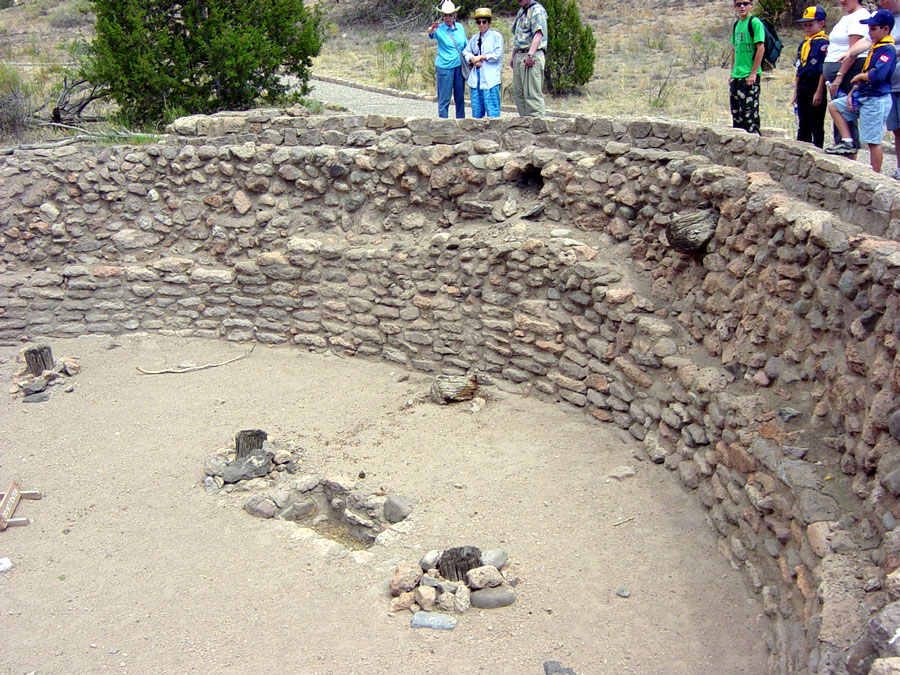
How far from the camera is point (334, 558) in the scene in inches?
207

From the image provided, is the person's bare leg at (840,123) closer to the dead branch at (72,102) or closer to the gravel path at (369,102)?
the gravel path at (369,102)

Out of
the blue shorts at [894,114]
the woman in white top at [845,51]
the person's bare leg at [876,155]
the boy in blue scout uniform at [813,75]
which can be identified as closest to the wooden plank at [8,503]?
the boy in blue scout uniform at [813,75]

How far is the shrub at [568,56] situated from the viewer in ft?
46.4

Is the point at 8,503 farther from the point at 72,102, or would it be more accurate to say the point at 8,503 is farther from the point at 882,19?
the point at 72,102

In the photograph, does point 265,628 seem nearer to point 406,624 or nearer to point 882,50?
point 406,624

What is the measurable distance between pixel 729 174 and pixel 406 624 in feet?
12.6

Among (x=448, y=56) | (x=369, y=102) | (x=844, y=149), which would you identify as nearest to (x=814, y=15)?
(x=844, y=149)

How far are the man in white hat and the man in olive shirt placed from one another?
93cm

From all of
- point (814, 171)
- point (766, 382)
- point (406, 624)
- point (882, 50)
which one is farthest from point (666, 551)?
point (882, 50)

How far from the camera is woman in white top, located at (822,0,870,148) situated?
6.47 meters

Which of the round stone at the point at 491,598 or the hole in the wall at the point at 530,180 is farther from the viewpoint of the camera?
the hole in the wall at the point at 530,180

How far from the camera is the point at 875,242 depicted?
4.20 meters

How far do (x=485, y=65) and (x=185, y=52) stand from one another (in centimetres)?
439

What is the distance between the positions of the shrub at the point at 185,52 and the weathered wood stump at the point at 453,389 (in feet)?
19.4
